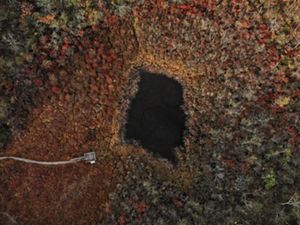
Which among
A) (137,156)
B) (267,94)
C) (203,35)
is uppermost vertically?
(203,35)

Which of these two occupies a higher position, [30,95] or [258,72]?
[258,72]

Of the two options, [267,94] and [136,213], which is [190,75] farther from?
[136,213]

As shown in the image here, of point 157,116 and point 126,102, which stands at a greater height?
point 126,102

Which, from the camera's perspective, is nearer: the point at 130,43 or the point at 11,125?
the point at 11,125

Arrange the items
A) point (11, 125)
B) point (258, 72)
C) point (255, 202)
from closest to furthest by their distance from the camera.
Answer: point (255, 202) → point (11, 125) → point (258, 72)

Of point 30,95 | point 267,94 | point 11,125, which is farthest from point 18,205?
point 267,94

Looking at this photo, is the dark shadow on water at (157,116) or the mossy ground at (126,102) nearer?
the mossy ground at (126,102)

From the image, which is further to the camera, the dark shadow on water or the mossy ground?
the dark shadow on water

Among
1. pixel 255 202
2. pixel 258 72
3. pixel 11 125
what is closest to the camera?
pixel 255 202
